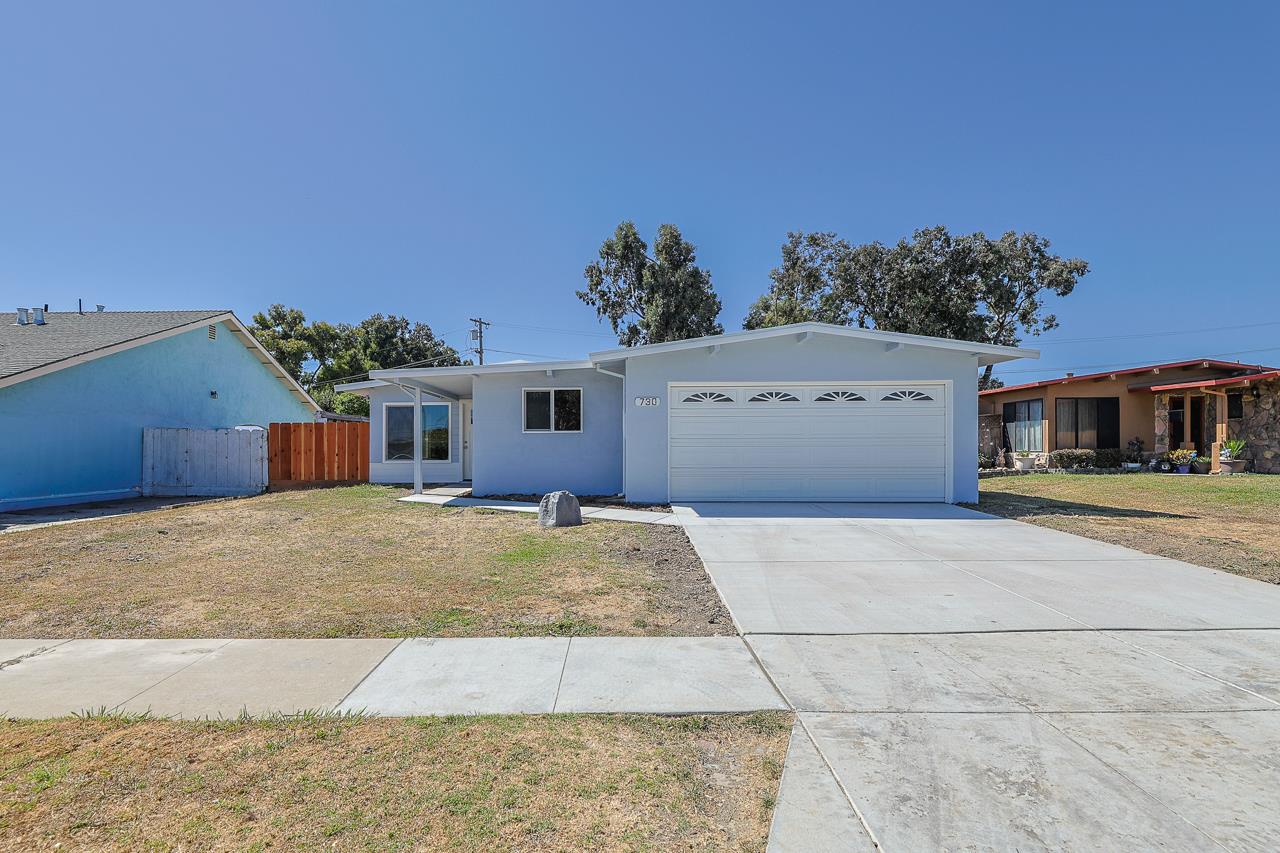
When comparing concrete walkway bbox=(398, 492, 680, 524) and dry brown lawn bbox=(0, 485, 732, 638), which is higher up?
concrete walkway bbox=(398, 492, 680, 524)

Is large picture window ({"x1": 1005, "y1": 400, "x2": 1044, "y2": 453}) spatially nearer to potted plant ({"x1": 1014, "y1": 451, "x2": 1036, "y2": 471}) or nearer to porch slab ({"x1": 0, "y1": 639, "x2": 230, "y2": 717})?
potted plant ({"x1": 1014, "y1": 451, "x2": 1036, "y2": 471})

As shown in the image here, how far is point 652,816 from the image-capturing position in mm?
2178

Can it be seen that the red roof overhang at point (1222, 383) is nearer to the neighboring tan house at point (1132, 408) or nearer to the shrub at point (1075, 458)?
the neighboring tan house at point (1132, 408)

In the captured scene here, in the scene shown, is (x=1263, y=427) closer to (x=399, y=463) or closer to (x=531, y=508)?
(x=531, y=508)

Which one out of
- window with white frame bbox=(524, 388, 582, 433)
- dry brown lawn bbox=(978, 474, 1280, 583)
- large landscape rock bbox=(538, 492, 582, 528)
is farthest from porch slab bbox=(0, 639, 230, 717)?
dry brown lawn bbox=(978, 474, 1280, 583)

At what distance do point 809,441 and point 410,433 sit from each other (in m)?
10.5

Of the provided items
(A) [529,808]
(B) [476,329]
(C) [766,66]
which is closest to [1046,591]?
(A) [529,808]

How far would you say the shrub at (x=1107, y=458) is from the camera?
1891 cm

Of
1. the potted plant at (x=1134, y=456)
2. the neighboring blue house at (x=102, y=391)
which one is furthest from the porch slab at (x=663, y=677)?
the potted plant at (x=1134, y=456)

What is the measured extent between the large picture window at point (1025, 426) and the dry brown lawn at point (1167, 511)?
9.57 feet

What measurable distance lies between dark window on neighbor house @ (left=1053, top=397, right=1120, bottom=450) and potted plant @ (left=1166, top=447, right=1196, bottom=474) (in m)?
1.45

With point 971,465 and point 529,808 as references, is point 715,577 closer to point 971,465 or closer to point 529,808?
point 529,808

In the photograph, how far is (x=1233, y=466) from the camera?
55.7ft

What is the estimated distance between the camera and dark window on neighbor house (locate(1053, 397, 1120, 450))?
19438mm
